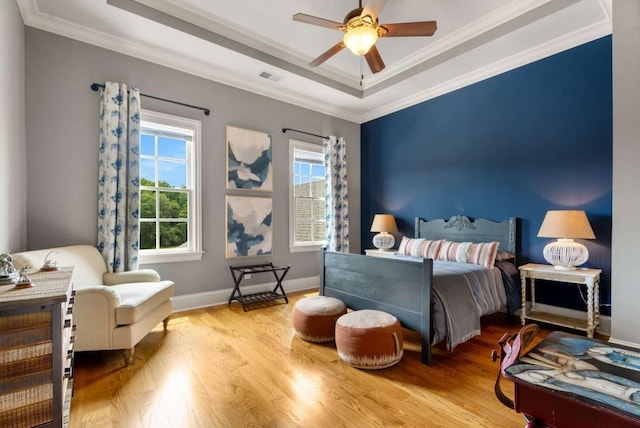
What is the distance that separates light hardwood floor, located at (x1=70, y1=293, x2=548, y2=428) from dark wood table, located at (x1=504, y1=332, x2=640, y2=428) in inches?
28.6

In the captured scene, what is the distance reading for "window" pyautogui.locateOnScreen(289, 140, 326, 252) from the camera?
471 centimetres

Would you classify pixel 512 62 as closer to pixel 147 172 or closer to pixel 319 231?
pixel 319 231

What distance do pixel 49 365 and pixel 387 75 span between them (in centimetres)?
462

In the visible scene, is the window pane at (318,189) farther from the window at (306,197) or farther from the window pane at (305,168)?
the window pane at (305,168)

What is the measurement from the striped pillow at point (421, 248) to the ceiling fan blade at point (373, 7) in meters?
2.72

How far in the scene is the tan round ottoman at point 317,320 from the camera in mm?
2701

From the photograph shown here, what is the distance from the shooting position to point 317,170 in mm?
5141

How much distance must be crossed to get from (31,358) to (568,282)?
4157 mm

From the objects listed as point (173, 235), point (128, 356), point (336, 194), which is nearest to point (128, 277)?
point (173, 235)

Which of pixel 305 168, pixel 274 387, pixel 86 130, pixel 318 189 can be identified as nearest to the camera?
pixel 274 387

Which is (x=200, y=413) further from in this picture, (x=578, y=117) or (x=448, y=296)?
(x=578, y=117)

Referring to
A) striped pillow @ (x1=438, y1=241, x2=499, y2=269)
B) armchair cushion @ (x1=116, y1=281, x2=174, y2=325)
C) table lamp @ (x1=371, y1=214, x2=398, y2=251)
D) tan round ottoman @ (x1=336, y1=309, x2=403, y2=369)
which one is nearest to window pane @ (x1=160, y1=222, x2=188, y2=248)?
armchair cushion @ (x1=116, y1=281, x2=174, y2=325)

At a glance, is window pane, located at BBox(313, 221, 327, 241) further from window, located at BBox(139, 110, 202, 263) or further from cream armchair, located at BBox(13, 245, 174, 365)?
cream armchair, located at BBox(13, 245, 174, 365)

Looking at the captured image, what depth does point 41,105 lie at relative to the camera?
2.87 metres
